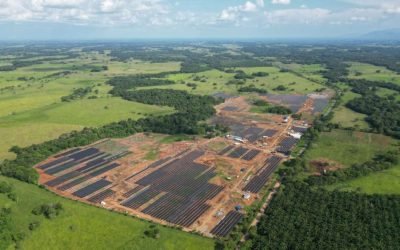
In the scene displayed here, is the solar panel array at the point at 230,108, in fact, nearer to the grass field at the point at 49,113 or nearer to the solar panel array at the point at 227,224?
the grass field at the point at 49,113

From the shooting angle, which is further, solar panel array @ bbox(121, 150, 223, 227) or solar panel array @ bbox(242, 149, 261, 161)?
solar panel array @ bbox(242, 149, 261, 161)

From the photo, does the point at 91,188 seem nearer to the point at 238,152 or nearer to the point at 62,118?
the point at 238,152

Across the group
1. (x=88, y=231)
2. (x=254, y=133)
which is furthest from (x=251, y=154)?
(x=88, y=231)

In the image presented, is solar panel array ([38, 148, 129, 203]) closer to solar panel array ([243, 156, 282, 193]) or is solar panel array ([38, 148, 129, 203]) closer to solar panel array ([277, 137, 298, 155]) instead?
solar panel array ([243, 156, 282, 193])

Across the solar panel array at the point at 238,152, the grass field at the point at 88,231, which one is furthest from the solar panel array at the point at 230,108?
the grass field at the point at 88,231

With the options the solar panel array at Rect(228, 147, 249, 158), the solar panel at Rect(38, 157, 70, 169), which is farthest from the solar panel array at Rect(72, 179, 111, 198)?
the solar panel array at Rect(228, 147, 249, 158)

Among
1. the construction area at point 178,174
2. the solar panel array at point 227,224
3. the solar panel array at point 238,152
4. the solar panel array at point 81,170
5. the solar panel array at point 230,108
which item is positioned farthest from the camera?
the solar panel array at point 230,108
